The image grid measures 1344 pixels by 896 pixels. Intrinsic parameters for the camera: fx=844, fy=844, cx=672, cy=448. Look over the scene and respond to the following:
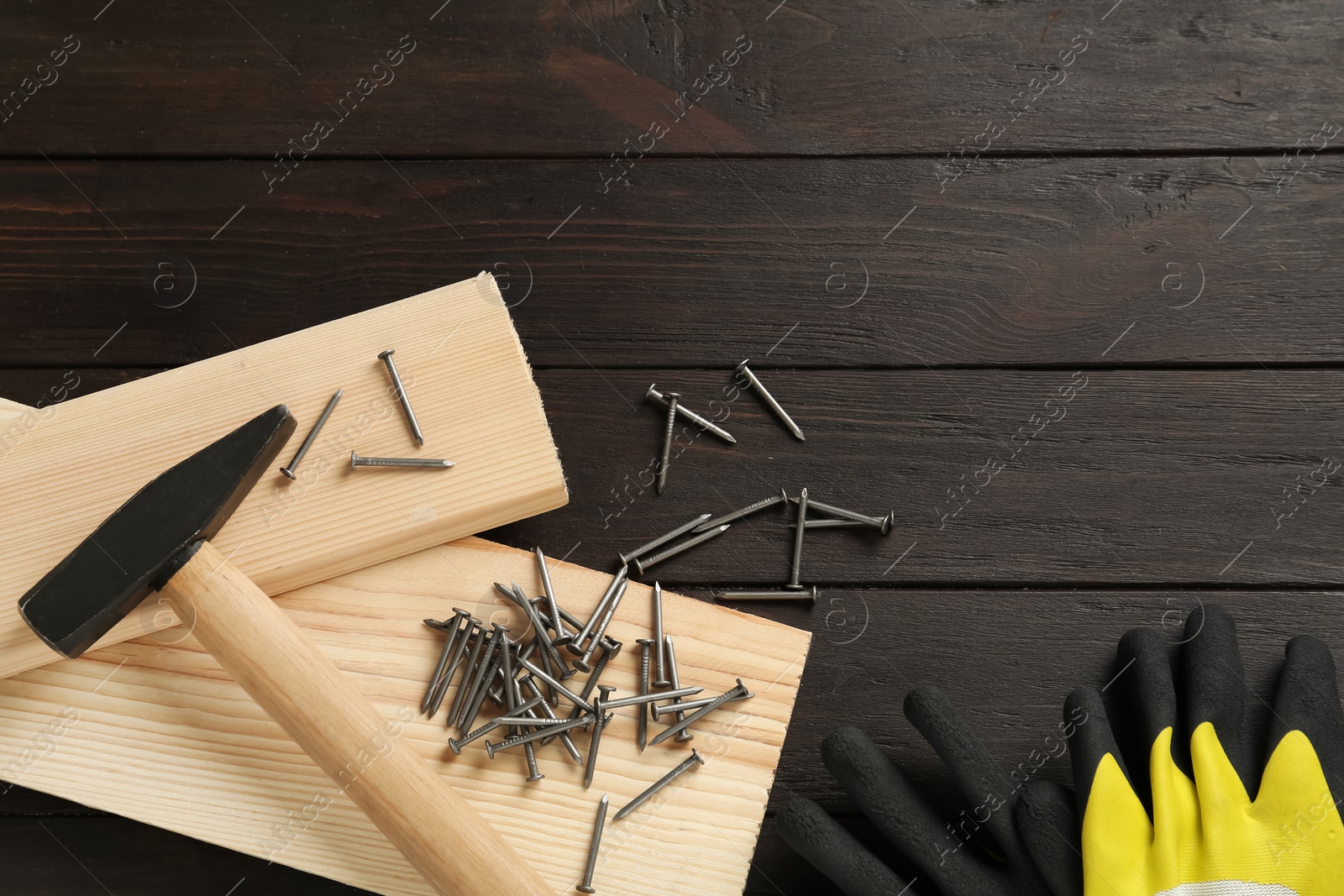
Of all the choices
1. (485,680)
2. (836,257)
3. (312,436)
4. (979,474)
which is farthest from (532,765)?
(836,257)

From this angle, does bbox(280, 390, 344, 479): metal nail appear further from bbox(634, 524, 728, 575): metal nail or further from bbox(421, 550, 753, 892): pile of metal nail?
bbox(634, 524, 728, 575): metal nail

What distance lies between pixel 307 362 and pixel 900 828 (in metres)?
1.20

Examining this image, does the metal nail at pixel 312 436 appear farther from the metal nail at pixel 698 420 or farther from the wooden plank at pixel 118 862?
the wooden plank at pixel 118 862

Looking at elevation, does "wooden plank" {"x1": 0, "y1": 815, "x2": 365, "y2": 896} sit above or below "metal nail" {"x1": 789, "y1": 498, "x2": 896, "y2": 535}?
below

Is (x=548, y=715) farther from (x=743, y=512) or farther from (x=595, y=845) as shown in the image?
(x=743, y=512)

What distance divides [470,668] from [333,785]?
0.85 feet

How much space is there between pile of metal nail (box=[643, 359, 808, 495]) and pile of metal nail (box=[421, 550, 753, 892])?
226 mm

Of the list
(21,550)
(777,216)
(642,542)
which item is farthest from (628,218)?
(21,550)

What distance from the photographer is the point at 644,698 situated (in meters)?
1.31

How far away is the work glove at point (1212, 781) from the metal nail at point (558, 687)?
759mm

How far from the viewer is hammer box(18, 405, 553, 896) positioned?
1.12 metres

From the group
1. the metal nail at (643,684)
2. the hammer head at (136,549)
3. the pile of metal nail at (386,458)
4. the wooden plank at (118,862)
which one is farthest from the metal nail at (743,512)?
the wooden plank at (118,862)

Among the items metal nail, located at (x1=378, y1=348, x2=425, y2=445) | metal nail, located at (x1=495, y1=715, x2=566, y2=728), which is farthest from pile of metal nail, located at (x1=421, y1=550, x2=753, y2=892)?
metal nail, located at (x1=378, y1=348, x2=425, y2=445)

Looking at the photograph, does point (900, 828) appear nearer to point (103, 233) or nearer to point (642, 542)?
point (642, 542)
